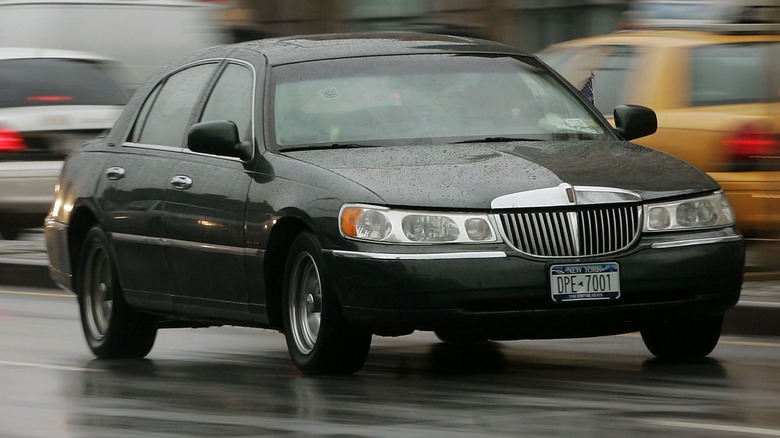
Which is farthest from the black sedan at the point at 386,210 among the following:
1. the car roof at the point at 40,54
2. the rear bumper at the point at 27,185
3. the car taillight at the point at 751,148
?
the car roof at the point at 40,54

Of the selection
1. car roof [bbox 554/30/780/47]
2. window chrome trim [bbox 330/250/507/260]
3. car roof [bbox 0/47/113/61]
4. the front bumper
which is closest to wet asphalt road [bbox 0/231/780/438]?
the front bumper

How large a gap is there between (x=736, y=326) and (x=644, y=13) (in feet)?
12.4

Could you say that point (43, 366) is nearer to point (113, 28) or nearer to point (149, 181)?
point (149, 181)

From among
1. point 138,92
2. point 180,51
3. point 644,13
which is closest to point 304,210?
point 138,92

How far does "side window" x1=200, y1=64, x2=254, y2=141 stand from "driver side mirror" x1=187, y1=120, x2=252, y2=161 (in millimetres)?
173

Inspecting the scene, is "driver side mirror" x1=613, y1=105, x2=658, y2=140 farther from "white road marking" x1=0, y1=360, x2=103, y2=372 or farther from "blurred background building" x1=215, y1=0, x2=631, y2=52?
"blurred background building" x1=215, y1=0, x2=631, y2=52

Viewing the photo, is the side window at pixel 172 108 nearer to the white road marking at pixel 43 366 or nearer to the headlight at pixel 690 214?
the white road marking at pixel 43 366

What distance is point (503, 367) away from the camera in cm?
952

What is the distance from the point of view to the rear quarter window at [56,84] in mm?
16531

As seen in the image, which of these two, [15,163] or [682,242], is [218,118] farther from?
[15,163]

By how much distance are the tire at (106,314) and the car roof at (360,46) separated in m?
1.36

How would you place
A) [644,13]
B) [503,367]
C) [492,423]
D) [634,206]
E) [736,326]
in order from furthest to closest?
[644,13] → [736,326] → [503,367] → [634,206] → [492,423]

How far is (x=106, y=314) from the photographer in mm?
10953

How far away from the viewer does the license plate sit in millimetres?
8555
